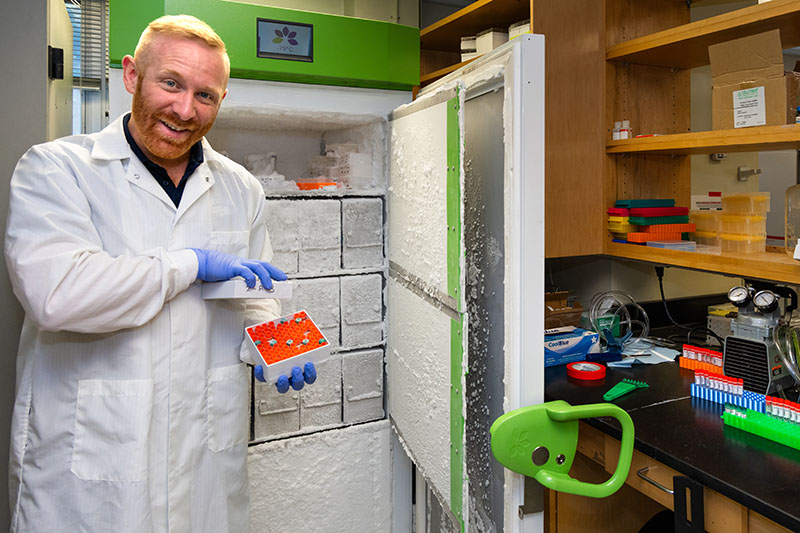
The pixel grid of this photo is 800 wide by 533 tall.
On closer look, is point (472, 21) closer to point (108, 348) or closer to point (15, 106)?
point (15, 106)

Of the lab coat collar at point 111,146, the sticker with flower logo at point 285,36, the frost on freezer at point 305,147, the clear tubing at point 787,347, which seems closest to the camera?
the lab coat collar at point 111,146

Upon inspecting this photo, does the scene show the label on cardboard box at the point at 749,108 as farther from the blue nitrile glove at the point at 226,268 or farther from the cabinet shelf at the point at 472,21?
the blue nitrile glove at the point at 226,268

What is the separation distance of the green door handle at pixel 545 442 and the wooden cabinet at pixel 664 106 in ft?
2.37

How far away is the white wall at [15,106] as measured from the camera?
1.37 metres

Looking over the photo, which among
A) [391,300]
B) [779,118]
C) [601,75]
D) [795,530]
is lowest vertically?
[795,530]

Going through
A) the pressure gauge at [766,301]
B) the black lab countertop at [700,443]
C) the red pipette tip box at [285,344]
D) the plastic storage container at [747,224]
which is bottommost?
the black lab countertop at [700,443]

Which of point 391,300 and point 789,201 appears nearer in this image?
point 789,201

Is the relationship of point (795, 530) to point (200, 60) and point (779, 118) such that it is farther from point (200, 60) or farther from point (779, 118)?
point (200, 60)

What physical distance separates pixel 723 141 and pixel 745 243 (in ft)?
1.05

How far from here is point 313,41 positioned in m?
1.76

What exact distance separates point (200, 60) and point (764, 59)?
4.77ft

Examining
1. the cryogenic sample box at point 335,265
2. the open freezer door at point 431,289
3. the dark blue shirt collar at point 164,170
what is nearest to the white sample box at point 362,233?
the cryogenic sample box at point 335,265

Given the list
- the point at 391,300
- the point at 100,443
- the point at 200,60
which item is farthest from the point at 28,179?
the point at 391,300

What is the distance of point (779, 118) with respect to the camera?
143cm
